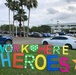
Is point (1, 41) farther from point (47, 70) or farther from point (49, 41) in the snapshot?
point (47, 70)

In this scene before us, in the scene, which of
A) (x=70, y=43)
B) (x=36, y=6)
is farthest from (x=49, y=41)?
(x=36, y=6)

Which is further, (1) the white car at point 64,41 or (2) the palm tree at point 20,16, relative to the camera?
(2) the palm tree at point 20,16

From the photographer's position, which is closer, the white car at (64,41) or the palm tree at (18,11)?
the white car at (64,41)

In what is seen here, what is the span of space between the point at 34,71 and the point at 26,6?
56.3 m

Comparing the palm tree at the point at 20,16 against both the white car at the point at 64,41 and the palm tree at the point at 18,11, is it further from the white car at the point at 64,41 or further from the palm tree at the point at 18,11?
the white car at the point at 64,41

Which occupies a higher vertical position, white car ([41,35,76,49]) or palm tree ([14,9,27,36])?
palm tree ([14,9,27,36])

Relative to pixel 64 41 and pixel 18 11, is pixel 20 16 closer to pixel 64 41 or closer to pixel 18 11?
pixel 18 11

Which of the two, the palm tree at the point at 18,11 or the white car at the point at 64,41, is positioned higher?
the palm tree at the point at 18,11

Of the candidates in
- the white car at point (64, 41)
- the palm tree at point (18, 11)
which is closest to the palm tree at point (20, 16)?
the palm tree at point (18, 11)

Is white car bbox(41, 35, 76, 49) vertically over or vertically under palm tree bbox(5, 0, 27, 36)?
under

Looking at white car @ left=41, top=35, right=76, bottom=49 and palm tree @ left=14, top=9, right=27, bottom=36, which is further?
palm tree @ left=14, top=9, right=27, bottom=36

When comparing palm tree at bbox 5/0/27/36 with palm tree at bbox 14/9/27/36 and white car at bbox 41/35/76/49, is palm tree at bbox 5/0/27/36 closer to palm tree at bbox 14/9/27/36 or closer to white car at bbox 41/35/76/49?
palm tree at bbox 14/9/27/36

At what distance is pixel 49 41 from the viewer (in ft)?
94.0

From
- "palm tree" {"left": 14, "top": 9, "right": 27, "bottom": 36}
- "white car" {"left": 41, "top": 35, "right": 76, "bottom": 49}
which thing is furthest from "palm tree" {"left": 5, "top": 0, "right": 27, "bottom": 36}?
"white car" {"left": 41, "top": 35, "right": 76, "bottom": 49}
